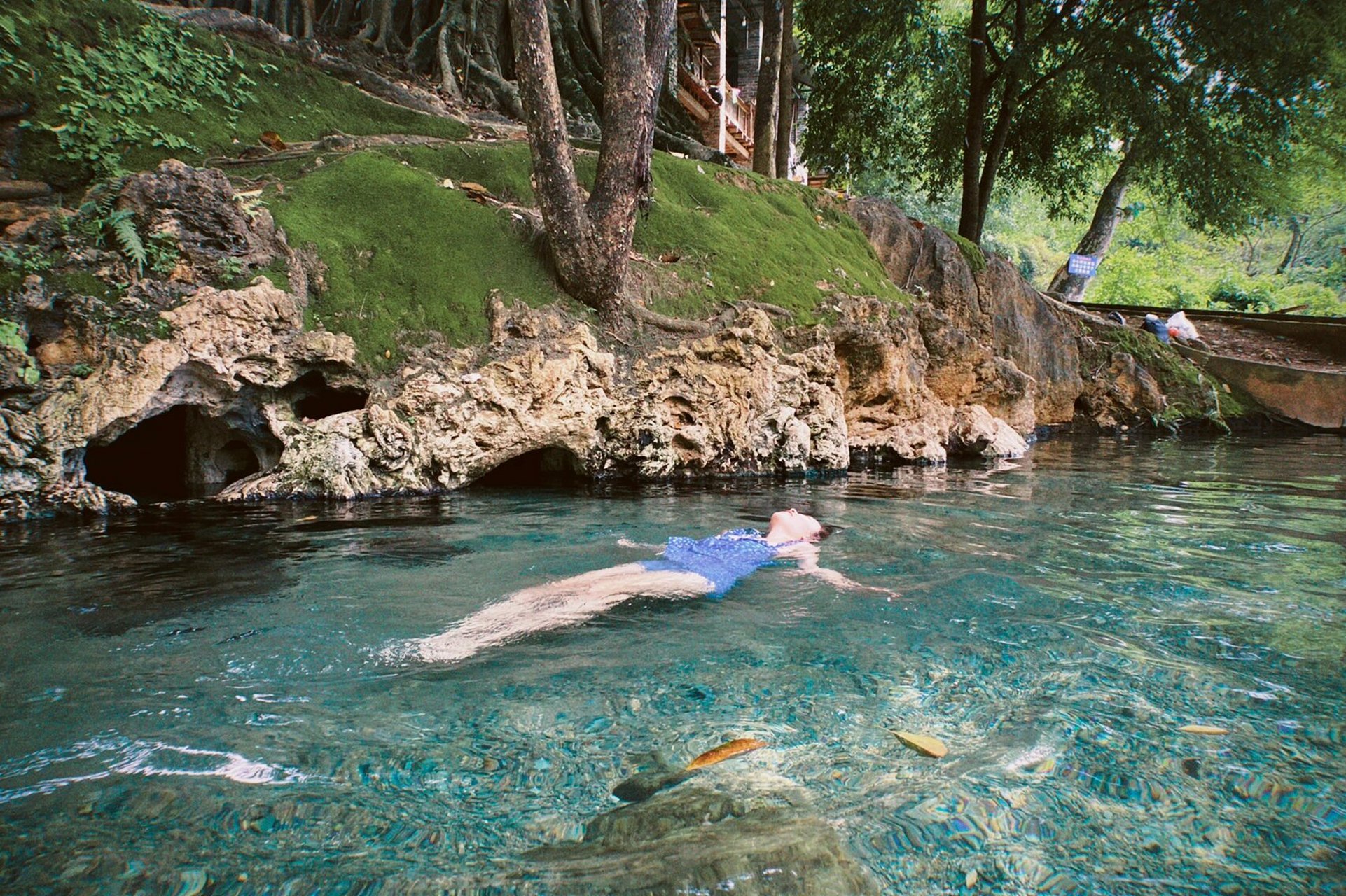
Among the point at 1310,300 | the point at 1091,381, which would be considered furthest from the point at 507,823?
the point at 1310,300

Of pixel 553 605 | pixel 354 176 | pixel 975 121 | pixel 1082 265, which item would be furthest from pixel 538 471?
pixel 1082 265

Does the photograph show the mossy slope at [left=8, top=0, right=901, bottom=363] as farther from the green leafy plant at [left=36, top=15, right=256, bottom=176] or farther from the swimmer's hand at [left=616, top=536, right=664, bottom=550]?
the swimmer's hand at [left=616, top=536, right=664, bottom=550]

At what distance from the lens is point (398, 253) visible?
8.67m

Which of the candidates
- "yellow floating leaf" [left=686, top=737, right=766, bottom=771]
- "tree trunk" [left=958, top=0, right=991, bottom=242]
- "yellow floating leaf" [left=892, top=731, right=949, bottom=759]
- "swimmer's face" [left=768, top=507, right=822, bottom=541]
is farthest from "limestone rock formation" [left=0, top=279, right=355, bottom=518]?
"tree trunk" [left=958, top=0, right=991, bottom=242]

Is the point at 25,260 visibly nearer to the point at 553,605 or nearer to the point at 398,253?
the point at 398,253

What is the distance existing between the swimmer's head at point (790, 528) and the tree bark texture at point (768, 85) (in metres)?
9.46

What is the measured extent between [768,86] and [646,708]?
12.9m

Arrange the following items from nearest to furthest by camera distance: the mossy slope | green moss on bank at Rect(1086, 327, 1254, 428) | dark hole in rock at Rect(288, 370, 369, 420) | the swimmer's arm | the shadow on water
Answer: the shadow on water
the swimmer's arm
dark hole in rock at Rect(288, 370, 369, 420)
the mossy slope
green moss on bank at Rect(1086, 327, 1254, 428)

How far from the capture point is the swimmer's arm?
483 cm

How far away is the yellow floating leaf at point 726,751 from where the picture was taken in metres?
2.73

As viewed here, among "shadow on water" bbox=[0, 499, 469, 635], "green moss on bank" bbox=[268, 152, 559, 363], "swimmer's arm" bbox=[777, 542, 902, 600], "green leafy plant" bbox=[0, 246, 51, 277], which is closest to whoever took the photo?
"shadow on water" bbox=[0, 499, 469, 635]

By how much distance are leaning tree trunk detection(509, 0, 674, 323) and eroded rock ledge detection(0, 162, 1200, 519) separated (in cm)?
65

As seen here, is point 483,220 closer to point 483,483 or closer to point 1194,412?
point 483,483

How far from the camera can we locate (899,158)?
2545 cm
